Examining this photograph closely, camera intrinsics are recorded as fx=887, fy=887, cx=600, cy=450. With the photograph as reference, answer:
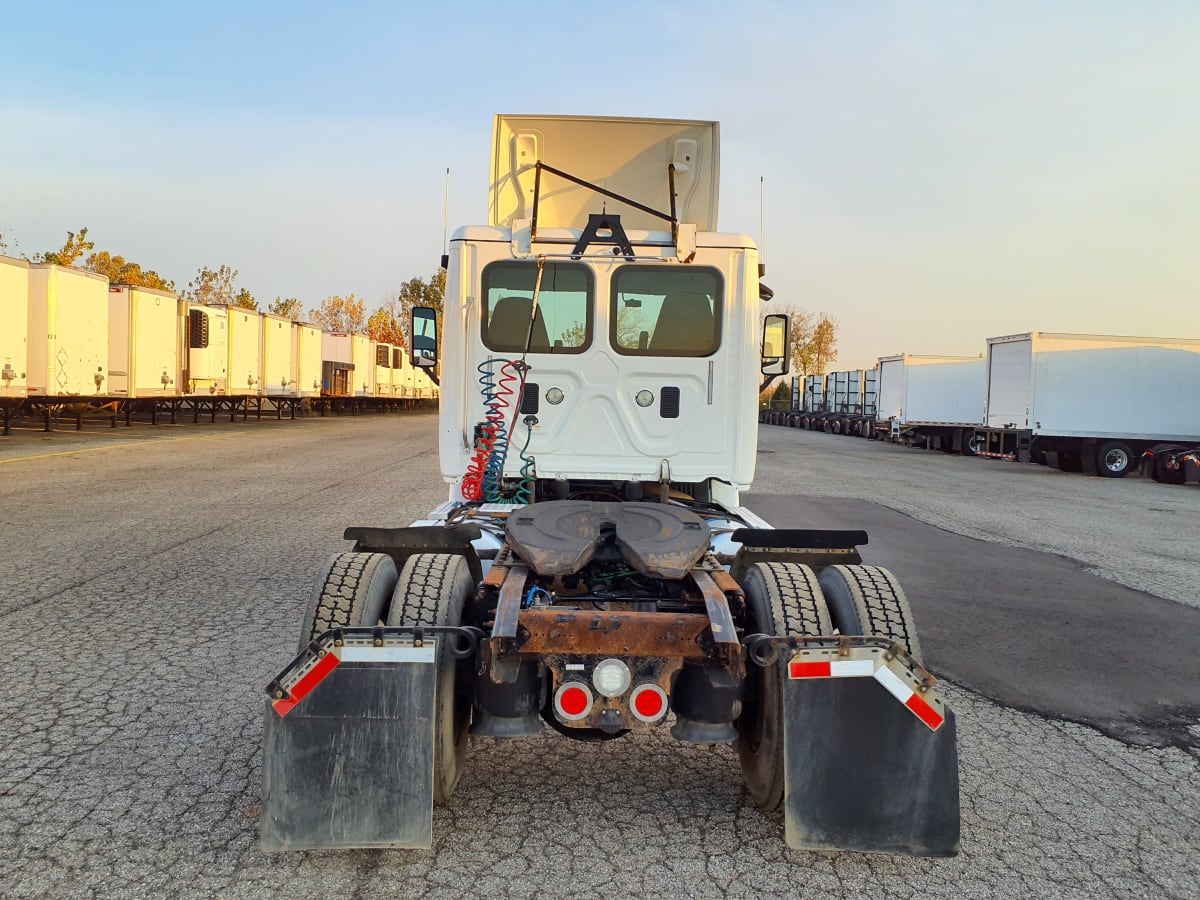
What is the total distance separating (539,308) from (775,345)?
1.51 meters

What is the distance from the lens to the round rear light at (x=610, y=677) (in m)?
2.80

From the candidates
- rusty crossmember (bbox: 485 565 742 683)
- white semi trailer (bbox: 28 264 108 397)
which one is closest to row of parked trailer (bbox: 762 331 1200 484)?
rusty crossmember (bbox: 485 565 742 683)

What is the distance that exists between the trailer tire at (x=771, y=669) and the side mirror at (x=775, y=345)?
2.53m

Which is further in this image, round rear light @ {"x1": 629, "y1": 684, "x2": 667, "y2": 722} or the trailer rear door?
the trailer rear door

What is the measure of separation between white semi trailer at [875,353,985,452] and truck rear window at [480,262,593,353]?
78.0ft

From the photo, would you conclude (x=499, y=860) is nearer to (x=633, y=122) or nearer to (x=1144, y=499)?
(x=633, y=122)

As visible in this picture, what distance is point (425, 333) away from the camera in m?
5.70

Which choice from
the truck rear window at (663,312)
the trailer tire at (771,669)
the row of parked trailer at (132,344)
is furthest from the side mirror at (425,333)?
the row of parked trailer at (132,344)

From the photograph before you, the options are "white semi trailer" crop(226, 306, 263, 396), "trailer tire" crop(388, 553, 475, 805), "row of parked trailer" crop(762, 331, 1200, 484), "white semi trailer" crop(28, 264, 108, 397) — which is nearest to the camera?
"trailer tire" crop(388, 553, 475, 805)

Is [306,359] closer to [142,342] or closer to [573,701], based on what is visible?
[142,342]

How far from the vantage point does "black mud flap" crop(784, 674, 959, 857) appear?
2777 millimetres

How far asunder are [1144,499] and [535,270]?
53.9ft

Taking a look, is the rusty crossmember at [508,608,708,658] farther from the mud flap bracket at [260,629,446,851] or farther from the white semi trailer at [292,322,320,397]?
the white semi trailer at [292,322,320,397]

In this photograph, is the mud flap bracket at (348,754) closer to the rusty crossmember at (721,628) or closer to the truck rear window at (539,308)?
the rusty crossmember at (721,628)
